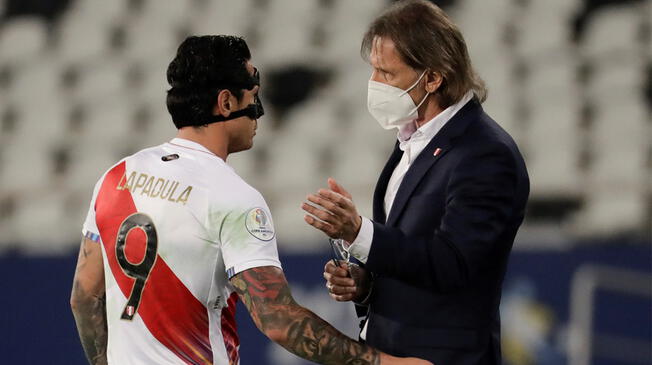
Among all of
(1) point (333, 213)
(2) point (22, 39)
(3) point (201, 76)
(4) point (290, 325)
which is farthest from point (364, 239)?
(2) point (22, 39)

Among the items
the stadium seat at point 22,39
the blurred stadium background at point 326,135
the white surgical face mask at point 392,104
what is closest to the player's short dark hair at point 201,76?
the white surgical face mask at point 392,104

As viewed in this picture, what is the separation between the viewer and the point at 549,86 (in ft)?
30.4

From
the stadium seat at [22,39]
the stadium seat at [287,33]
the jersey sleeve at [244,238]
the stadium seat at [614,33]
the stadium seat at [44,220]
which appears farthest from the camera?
the stadium seat at [22,39]

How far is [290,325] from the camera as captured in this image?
3.45 meters

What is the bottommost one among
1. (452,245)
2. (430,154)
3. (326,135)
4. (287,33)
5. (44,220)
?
(44,220)

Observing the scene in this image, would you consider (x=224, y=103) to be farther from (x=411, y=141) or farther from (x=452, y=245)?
(x=452, y=245)

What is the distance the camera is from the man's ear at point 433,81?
12.0ft

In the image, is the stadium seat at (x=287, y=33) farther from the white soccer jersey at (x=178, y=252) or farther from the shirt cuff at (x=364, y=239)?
the shirt cuff at (x=364, y=239)

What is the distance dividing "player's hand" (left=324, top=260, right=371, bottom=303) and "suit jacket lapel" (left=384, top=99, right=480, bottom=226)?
0.27 metres

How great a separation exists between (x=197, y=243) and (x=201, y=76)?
0.56 m

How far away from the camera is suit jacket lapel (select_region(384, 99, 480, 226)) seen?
3.60 meters

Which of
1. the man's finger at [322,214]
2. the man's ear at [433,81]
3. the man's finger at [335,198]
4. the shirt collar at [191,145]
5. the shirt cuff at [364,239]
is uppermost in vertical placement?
the man's ear at [433,81]

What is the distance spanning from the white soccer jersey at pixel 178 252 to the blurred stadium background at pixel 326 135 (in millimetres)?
4096

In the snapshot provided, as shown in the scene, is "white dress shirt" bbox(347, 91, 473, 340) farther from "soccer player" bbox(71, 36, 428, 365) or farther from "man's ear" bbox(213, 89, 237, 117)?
"man's ear" bbox(213, 89, 237, 117)
